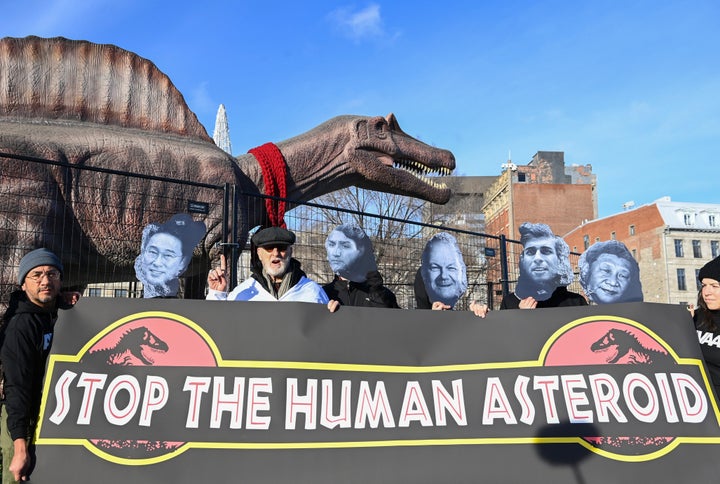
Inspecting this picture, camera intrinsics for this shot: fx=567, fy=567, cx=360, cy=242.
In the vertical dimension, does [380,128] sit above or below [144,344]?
above

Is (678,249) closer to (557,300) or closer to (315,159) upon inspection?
(315,159)

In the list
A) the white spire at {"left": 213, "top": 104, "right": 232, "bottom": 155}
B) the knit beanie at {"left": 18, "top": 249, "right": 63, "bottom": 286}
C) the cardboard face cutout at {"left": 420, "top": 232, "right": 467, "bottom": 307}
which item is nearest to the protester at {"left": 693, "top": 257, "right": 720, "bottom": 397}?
the cardboard face cutout at {"left": 420, "top": 232, "right": 467, "bottom": 307}

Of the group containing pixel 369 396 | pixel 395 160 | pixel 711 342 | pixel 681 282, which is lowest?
pixel 369 396

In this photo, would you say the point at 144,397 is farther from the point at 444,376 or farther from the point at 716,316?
the point at 716,316

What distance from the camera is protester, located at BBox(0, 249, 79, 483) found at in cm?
284

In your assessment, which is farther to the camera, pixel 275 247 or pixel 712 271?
pixel 275 247

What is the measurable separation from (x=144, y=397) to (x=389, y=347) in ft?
4.68

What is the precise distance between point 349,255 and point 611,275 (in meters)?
2.18

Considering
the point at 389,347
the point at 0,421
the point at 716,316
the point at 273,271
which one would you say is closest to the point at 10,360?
the point at 0,421

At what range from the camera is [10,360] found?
2.92 meters

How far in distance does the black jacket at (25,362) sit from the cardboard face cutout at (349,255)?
96.5 inches

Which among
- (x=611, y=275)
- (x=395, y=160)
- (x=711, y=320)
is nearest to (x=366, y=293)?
(x=611, y=275)

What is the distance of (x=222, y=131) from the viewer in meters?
34.1

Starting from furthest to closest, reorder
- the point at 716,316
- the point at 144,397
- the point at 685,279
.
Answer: the point at 685,279 < the point at 716,316 < the point at 144,397
